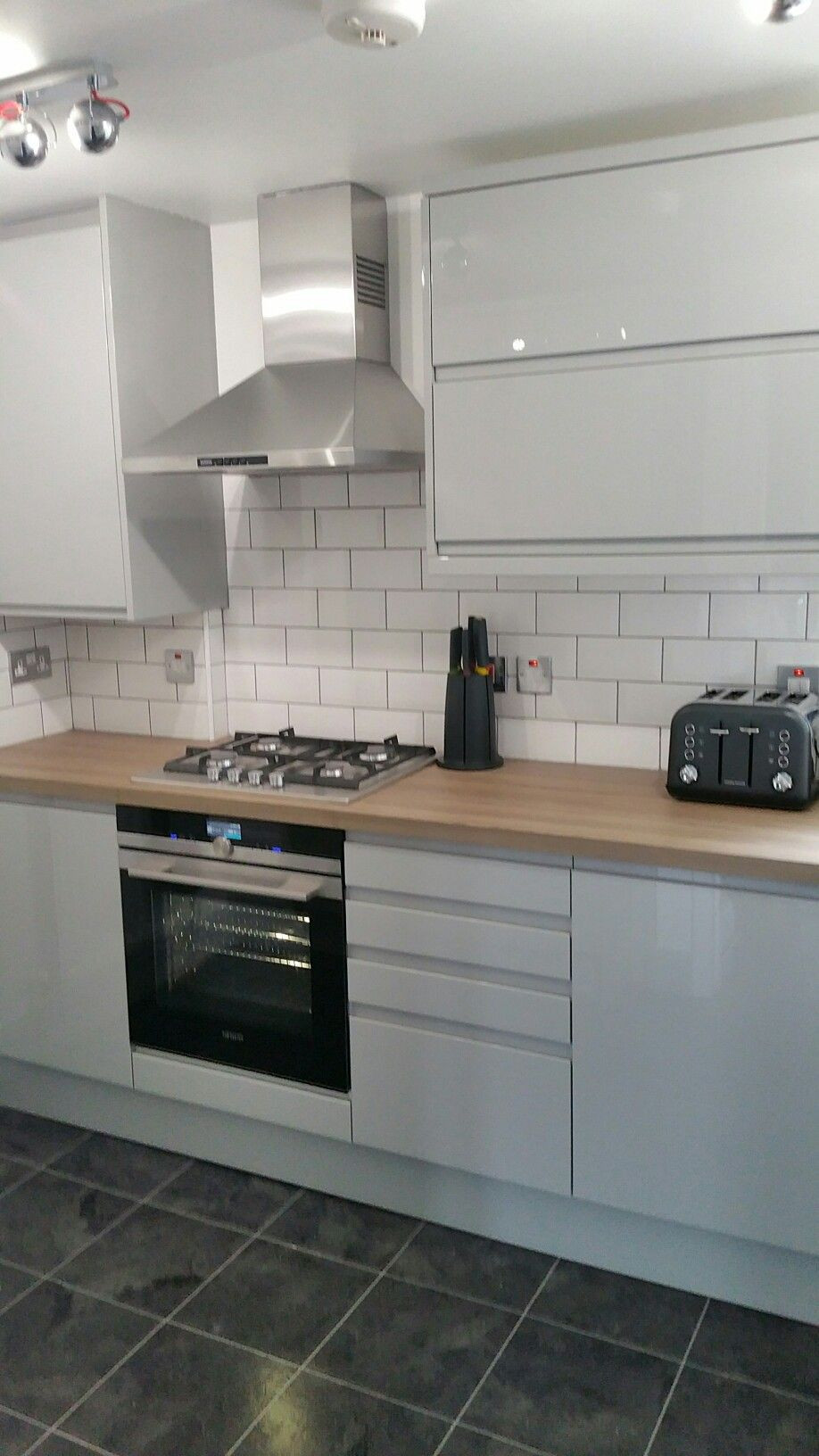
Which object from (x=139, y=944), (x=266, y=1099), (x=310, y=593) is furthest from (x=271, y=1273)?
(x=310, y=593)

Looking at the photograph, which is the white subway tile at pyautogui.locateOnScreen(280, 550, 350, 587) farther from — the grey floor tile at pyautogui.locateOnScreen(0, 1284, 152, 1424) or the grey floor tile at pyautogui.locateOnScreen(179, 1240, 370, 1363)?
the grey floor tile at pyautogui.locateOnScreen(0, 1284, 152, 1424)

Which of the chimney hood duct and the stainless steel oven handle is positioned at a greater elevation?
the chimney hood duct

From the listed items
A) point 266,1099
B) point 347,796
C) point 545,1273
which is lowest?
point 545,1273

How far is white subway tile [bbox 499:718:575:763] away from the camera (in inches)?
113

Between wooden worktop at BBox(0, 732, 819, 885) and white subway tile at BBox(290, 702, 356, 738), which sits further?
white subway tile at BBox(290, 702, 356, 738)

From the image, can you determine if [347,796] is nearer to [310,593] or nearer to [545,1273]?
[310,593]

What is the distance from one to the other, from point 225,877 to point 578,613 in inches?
40.8

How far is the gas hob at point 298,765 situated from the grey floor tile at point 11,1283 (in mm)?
1082

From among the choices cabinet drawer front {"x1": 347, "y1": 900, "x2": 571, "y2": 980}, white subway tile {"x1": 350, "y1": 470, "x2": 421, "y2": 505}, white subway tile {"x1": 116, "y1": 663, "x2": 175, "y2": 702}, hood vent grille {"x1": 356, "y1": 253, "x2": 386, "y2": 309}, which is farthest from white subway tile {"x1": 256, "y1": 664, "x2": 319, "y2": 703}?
hood vent grille {"x1": 356, "y1": 253, "x2": 386, "y2": 309}

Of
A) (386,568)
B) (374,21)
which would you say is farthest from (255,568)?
(374,21)

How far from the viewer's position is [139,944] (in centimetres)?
282

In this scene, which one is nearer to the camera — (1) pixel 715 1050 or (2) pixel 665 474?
(1) pixel 715 1050

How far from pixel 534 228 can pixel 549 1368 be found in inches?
86.3

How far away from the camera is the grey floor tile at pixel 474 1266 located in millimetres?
2361
